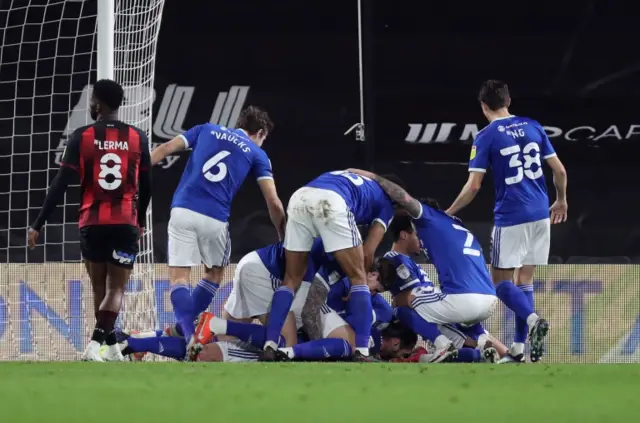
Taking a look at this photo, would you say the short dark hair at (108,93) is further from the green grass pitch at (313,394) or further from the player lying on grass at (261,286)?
the green grass pitch at (313,394)

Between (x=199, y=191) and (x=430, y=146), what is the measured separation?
11.8ft

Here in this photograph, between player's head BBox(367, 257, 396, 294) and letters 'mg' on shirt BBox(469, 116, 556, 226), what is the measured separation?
842mm

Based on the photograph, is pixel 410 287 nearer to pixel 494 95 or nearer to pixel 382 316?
pixel 382 316

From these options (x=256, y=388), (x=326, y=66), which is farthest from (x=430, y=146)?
(x=256, y=388)

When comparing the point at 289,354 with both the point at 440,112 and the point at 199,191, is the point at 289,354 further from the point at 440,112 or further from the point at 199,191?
the point at 440,112

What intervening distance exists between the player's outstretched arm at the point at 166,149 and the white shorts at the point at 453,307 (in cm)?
158

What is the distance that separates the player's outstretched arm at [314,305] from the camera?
6855 millimetres

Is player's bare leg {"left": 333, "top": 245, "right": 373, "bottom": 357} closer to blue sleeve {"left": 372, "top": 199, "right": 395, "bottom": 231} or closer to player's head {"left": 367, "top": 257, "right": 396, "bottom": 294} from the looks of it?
blue sleeve {"left": 372, "top": 199, "right": 395, "bottom": 231}

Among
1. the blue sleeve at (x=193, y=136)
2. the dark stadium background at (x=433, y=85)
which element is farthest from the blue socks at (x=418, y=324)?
the dark stadium background at (x=433, y=85)

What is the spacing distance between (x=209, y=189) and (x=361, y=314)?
135 cm

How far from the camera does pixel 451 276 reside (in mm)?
6871

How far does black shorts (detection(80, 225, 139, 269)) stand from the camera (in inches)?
251

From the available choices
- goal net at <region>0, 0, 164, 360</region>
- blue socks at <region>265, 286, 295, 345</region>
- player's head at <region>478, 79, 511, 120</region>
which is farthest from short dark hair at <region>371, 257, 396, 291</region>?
goal net at <region>0, 0, 164, 360</region>

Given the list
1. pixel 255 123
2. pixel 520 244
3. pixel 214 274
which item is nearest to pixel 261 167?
pixel 255 123
